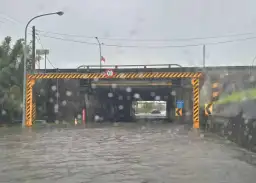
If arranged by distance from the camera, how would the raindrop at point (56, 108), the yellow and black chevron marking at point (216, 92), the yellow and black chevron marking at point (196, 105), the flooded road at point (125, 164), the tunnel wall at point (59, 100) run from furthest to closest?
the raindrop at point (56, 108) → the tunnel wall at point (59, 100) → the yellow and black chevron marking at point (196, 105) → the yellow and black chevron marking at point (216, 92) → the flooded road at point (125, 164)

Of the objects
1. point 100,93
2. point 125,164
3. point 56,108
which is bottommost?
point 125,164

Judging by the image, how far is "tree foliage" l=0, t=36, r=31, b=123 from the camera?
3922 cm

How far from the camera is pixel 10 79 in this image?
134ft

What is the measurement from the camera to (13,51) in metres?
42.1

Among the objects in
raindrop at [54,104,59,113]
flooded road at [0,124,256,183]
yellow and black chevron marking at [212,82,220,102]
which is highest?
yellow and black chevron marking at [212,82,220,102]

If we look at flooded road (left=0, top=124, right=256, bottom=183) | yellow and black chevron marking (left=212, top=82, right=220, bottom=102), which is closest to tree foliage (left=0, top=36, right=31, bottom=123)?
yellow and black chevron marking (left=212, top=82, right=220, bottom=102)

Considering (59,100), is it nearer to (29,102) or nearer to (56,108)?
(56,108)

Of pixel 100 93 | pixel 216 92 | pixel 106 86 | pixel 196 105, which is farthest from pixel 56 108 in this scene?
pixel 216 92

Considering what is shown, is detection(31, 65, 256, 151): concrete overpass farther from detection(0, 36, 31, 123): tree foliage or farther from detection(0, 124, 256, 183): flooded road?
detection(0, 124, 256, 183): flooded road

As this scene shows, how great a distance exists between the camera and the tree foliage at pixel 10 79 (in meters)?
39.2

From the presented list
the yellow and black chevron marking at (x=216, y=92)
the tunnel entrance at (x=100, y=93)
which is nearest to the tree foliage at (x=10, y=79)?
the tunnel entrance at (x=100, y=93)

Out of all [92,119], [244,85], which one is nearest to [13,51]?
[92,119]

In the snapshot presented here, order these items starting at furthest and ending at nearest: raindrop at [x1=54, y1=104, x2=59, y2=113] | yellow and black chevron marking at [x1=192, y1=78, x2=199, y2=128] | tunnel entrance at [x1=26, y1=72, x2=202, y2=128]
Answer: raindrop at [x1=54, y1=104, x2=59, y2=113] → tunnel entrance at [x1=26, y1=72, x2=202, y2=128] → yellow and black chevron marking at [x1=192, y1=78, x2=199, y2=128]

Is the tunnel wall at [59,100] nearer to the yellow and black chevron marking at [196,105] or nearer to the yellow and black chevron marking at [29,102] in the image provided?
the yellow and black chevron marking at [29,102]
